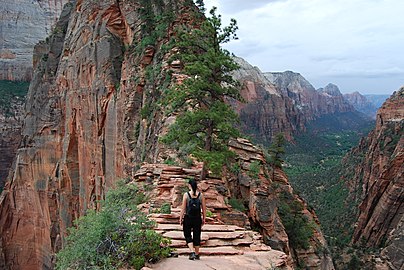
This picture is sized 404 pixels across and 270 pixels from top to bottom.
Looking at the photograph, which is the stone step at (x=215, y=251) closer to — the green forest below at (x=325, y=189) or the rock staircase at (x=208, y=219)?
the rock staircase at (x=208, y=219)

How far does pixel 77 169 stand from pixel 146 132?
15615 millimetres

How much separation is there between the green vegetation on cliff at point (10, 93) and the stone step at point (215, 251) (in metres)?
74.6

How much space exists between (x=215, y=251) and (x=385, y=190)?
5242cm

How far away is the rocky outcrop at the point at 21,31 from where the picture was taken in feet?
273

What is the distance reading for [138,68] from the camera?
24.3 metres

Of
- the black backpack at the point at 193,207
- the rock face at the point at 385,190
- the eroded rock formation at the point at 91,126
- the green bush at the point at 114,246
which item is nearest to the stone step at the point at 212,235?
the green bush at the point at 114,246

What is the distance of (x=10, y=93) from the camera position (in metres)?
77.5

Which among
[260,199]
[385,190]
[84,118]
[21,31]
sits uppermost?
[21,31]

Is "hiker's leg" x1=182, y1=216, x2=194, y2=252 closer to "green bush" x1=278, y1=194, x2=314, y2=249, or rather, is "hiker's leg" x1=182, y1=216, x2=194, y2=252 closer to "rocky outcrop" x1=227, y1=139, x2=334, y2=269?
"rocky outcrop" x1=227, y1=139, x2=334, y2=269

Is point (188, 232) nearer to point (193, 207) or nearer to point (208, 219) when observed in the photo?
point (193, 207)

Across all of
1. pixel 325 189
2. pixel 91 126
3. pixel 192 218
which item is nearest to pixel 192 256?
pixel 192 218

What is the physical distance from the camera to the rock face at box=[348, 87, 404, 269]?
46447 millimetres

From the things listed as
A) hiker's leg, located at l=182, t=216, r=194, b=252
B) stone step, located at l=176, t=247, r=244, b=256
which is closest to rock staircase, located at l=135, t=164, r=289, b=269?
stone step, located at l=176, t=247, r=244, b=256

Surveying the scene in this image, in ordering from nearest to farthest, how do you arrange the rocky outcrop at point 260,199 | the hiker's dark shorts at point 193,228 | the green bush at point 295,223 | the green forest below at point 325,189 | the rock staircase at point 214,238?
the hiker's dark shorts at point 193,228 < the rock staircase at point 214,238 < the rocky outcrop at point 260,199 < the green bush at point 295,223 < the green forest below at point 325,189
